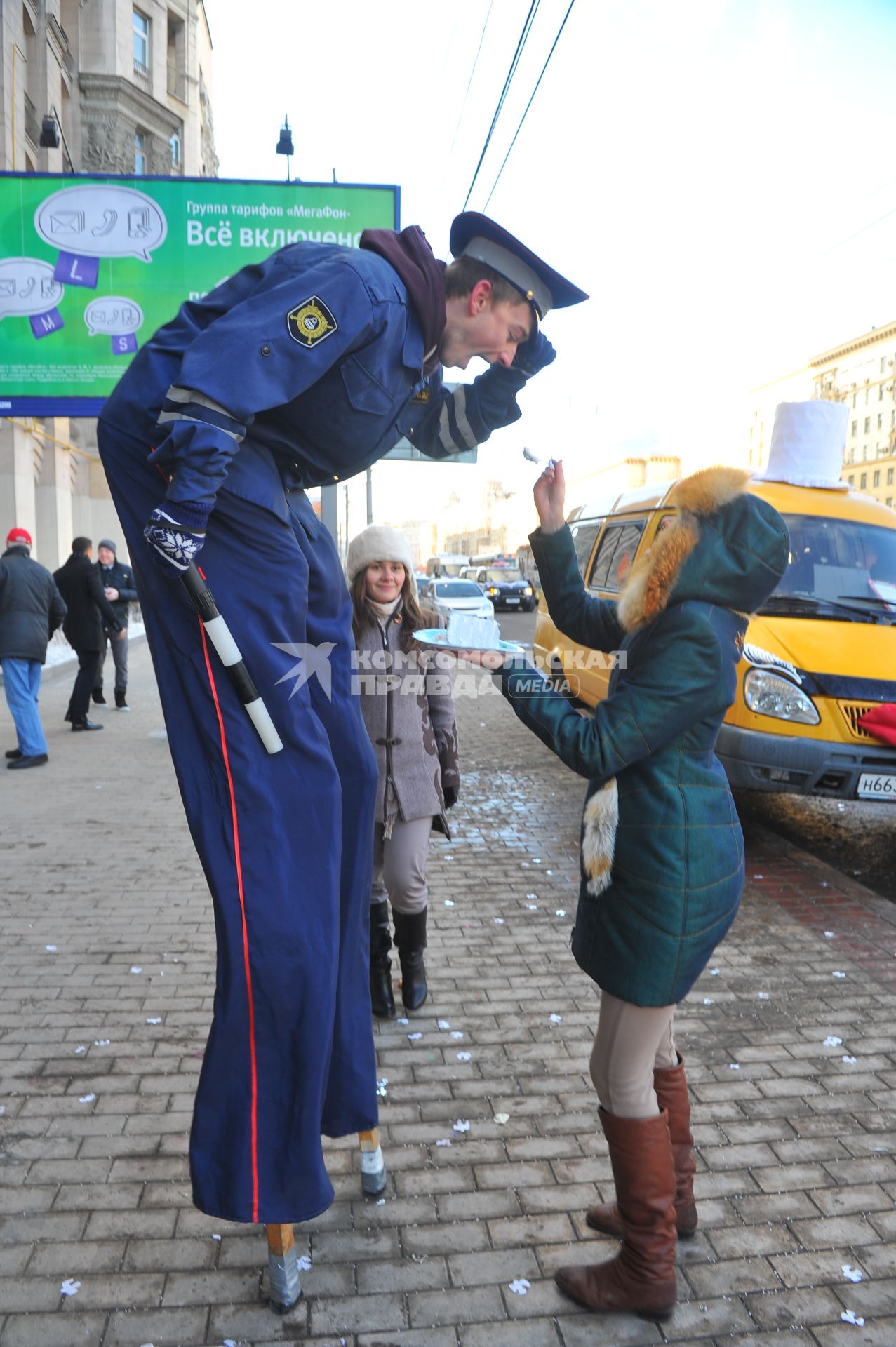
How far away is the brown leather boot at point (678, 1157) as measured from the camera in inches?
91.8

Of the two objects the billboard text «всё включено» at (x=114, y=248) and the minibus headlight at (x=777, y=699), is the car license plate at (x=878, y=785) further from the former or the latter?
the billboard text «всё включено» at (x=114, y=248)

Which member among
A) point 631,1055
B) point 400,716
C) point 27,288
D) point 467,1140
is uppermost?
point 27,288

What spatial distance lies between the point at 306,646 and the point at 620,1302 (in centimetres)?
159

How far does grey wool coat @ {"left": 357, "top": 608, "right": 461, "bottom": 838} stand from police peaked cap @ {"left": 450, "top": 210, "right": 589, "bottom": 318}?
5.70ft

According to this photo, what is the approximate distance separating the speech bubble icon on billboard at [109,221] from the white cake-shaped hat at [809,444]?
7.83 m

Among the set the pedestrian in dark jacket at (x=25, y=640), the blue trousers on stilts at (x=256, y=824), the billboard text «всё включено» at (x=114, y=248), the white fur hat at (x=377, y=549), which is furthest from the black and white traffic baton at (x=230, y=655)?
the billboard text «всё включено» at (x=114, y=248)

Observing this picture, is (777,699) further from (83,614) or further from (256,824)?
(83,614)

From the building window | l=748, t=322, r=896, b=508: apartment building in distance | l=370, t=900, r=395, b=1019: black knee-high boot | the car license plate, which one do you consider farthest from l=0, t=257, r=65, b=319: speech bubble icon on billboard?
l=748, t=322, r=896, b=508: apartment building in distance

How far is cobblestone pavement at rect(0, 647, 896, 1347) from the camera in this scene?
6.95 feet

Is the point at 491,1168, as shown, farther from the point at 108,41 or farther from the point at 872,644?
the point at 108,41

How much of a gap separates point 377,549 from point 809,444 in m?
4.31

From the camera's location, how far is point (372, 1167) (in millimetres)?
2475

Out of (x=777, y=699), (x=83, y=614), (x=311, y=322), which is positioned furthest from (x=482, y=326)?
(x=83, y=614)

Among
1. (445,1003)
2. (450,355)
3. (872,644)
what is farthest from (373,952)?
(872,644)
